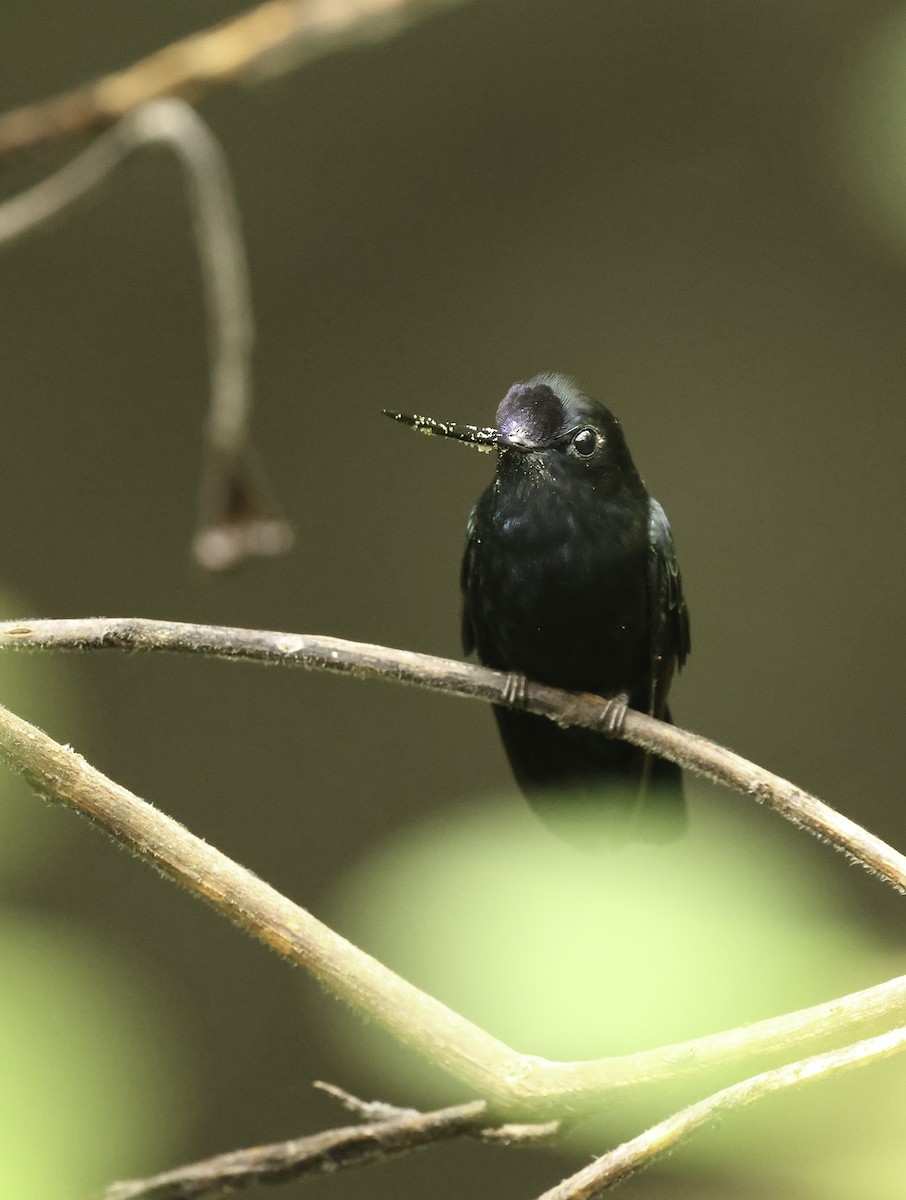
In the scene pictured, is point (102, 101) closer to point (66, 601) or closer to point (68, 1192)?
point (66, 601)

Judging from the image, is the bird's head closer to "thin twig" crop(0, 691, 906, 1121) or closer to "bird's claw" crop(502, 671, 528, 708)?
"bird's claw" crop(502, 671, 528, 708)

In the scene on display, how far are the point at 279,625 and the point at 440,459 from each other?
0.51 m

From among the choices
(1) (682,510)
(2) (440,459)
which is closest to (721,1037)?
(1) (682,510)

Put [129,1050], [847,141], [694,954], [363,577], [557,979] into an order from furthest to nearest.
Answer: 1. [847,141]
2. [363,577]
3. [129,1050]
4. [557,979]
5. [694,954]

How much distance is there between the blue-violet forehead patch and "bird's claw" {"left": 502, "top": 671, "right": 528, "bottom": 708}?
1.02ft

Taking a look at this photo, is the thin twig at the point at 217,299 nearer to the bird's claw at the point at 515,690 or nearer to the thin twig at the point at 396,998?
the bird's claw at the point at 515,690

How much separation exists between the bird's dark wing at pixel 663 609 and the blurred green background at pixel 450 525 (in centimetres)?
10

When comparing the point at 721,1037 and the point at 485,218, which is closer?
the point at 721,1037

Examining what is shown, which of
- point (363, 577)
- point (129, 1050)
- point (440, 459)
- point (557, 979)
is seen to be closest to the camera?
point (557, 979)

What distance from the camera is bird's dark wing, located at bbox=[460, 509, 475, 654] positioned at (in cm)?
144

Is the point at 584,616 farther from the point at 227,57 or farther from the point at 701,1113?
the point at 227,57

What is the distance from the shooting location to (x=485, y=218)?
2.08 meters

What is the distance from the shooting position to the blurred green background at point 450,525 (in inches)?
51.7

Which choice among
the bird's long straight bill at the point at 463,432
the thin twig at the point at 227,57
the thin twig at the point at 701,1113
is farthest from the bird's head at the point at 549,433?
the thin twig at the point at 227,57
